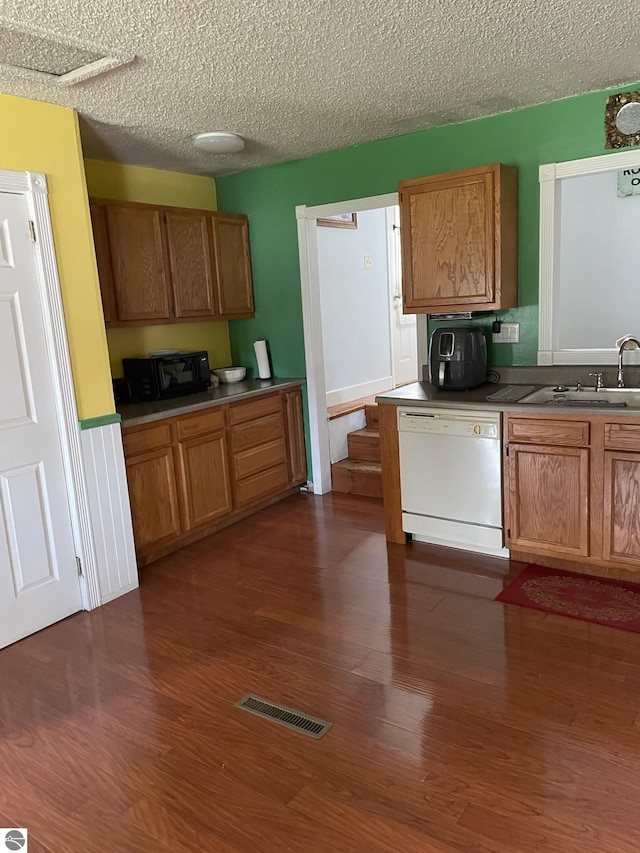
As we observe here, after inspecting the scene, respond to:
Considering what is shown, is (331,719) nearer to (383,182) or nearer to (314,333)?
(314,333)

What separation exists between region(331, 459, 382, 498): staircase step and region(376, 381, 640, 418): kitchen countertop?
940mm

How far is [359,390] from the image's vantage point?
217 inches

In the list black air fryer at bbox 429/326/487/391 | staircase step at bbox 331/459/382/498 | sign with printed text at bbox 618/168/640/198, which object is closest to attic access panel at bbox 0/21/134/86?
black air fryer at bbox 429/326/487/391

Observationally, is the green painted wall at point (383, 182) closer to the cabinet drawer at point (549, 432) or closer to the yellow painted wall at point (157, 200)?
the yellow painted wall at point (157, 200)

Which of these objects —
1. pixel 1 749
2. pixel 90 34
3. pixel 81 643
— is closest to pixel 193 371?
pixel 81 643

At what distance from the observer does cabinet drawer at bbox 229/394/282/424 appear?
4.22 metres

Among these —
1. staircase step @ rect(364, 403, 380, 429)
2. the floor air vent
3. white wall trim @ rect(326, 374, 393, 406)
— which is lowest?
the floor air vent

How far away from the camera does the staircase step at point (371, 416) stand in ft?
16.9

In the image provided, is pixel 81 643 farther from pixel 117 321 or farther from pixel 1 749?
pixel 117 321

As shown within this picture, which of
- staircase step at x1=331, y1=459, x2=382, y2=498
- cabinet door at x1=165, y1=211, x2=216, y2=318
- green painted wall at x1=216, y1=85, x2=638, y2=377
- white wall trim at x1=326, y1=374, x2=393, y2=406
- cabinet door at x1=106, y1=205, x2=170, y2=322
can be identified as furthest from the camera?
white wall trim at x1=326, y1=374, x2=393, y2=406

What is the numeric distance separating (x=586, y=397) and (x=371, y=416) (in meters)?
2.06

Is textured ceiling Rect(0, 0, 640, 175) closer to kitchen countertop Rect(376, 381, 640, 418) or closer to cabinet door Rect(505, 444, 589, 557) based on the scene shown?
kitchen countertop Rect(376, 381, 640, 418)

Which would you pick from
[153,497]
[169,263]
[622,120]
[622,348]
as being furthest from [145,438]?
[622,120]

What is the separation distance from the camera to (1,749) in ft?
7.21
